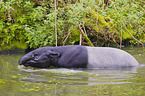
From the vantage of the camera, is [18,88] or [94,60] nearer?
[18,88]

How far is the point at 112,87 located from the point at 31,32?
689 cm

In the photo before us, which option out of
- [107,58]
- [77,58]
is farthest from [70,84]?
[107,58]

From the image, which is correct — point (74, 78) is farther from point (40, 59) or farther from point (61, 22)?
point (61, 22)

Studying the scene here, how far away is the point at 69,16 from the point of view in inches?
436

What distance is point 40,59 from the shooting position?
265 inches

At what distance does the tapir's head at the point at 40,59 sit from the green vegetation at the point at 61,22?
11.4 feet

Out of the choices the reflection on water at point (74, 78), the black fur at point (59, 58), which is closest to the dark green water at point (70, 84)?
the reflection on water at point (74, 78)

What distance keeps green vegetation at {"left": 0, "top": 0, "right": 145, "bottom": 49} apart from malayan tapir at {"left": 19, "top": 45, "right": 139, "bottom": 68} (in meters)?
3.36

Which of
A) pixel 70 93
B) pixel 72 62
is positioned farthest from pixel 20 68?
pixel 70 93

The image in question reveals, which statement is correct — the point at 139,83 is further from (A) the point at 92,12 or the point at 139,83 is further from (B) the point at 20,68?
(A) the point at 92,12

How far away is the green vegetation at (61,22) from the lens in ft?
34.1

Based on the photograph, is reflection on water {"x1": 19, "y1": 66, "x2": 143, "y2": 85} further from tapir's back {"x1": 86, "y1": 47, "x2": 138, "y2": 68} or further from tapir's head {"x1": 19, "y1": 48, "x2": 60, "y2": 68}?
tapir's back {"x1": 86, "y1": 47, "x2": 138, "y2": 68}

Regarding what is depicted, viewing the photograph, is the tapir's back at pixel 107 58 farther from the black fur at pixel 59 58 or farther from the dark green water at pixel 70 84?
the dark green water at pixel 70 84

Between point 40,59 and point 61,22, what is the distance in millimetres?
4399
